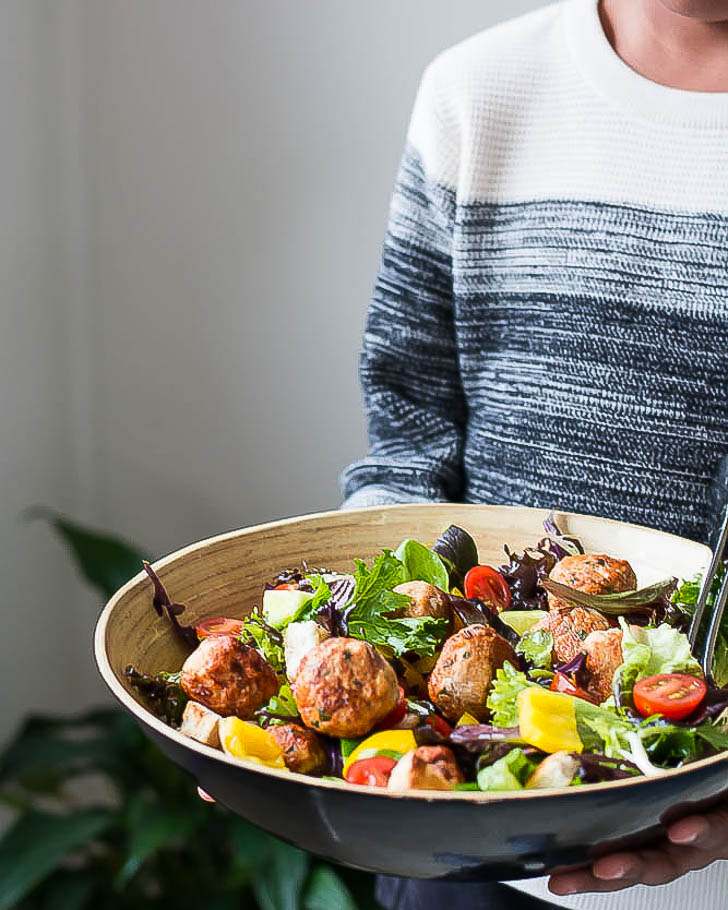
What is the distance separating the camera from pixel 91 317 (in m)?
1.95

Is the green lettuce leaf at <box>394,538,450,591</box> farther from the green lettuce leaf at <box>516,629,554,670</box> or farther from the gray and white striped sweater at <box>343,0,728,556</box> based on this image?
the gray and white striped sweater at <box>343,0,728,556</box>

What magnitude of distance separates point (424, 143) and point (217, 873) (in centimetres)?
127

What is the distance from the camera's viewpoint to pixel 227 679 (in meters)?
0.67

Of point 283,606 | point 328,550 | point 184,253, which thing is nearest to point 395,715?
point 283,606

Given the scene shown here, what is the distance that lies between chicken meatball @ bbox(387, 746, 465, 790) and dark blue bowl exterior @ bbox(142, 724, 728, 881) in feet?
0.10

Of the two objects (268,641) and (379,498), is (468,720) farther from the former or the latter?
(379,498)

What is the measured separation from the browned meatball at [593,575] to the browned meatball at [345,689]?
0.19 metres

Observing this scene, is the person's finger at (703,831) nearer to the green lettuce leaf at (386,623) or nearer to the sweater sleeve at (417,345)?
the green lettuce leaf at (386,623)

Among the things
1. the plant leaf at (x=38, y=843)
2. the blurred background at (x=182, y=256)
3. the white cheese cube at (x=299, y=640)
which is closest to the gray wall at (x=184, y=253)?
the blurred background at (x=182, y=256)

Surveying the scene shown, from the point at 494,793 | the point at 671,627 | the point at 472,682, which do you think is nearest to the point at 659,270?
the point at 671,627

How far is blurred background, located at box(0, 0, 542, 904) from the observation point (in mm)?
1692

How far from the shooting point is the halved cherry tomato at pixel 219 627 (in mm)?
763

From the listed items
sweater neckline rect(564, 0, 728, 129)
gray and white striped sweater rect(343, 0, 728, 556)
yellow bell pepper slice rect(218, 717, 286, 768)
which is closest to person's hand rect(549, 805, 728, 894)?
yellow bell pepper slice rect(218, 717, 286, 768)

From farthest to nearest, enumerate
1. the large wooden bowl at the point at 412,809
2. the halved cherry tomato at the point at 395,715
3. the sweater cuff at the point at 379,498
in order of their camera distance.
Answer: the sweater cuff at the point at 379,498 → the halved cherry tomato at the point at 395,715 → the large wooden bowl at the point at 412,809
